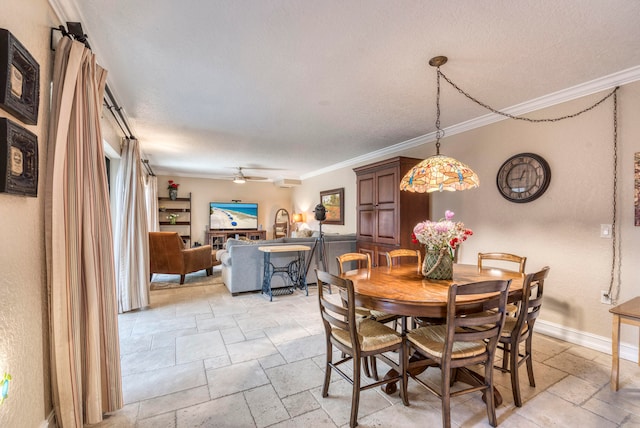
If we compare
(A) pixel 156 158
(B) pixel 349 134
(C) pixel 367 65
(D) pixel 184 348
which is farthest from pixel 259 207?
(C) pixel 367 65

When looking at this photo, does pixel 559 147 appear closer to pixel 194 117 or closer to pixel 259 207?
pixel 194 117

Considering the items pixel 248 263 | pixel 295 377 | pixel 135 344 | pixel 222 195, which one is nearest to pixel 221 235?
pixel 222 195

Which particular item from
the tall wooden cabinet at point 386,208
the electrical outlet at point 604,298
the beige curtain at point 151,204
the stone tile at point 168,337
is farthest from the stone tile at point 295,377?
the beige curtain at point 151,204

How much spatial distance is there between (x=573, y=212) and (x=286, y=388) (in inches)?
121

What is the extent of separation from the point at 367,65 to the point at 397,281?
173 cm

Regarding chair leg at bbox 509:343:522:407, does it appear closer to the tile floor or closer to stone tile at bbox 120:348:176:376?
the tile floor

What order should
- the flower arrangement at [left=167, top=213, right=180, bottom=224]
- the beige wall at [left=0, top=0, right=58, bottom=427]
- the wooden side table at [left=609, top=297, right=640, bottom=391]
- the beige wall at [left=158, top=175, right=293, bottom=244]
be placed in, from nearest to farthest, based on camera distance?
the beige wall at [left=0, top=0, right=58, bottom=427], the wooden side table at [left=609, top=297, right=640, bottom=391], the flower arrangement at [left=167, top=213, right=180, bottom=224], the beige wall at [left=158, top=175, right=293, bottom=244]

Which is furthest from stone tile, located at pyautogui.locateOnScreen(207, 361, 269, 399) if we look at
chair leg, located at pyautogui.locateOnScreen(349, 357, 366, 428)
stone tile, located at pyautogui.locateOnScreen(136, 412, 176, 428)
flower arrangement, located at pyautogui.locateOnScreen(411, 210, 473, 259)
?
flower arrangement, located at pyautogui.locateOnScreen(411, 210, 473, 259)

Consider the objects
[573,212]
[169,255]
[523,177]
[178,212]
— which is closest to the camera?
[573,212]

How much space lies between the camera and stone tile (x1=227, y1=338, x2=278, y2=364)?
8.25 ft

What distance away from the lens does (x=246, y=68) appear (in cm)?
239

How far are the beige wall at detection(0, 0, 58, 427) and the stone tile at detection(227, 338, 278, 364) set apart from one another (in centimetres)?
125

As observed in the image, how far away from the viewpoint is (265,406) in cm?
188

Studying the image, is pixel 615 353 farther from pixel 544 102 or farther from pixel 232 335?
pixel 232 335
